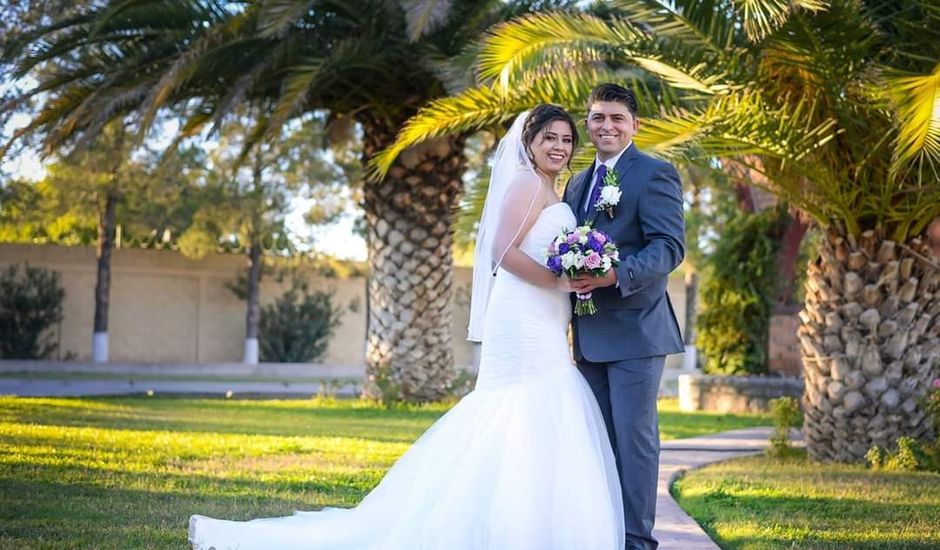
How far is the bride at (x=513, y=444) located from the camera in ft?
17.0

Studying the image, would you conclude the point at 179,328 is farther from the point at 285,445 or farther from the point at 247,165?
the point at 285,445

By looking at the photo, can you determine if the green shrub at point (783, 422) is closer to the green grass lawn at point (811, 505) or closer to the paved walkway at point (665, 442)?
the paved walkway at point (665, 442)

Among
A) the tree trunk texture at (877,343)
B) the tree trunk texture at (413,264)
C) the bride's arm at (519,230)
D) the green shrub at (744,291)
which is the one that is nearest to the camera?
the bride's arm at (519,230)

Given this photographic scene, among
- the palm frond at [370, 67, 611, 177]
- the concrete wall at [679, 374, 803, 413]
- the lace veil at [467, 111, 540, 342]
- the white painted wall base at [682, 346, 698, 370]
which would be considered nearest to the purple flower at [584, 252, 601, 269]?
the lace veil at [467, 111, 540, 342]

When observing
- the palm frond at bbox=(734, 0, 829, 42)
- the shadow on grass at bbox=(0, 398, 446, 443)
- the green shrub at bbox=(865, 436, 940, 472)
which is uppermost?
the palm frond at bbox=(734, 0, 829, 42)

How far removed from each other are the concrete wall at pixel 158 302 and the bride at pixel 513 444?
22.0 m

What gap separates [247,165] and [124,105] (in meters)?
12.0

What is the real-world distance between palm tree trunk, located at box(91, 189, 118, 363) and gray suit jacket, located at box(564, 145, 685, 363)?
2086 centimetres

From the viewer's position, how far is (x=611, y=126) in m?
5.45

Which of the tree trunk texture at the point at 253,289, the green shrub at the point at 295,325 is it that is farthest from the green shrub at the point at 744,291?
the green shrub at the point at 295,325

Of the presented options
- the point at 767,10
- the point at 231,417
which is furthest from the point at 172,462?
the point at 767,10

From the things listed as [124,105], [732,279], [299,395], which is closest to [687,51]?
[124,105]

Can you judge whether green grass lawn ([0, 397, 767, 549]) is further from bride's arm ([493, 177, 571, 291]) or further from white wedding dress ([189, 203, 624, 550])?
bride's arm ([493, 177, 571, 291])

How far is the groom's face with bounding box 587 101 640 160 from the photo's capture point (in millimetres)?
5434
